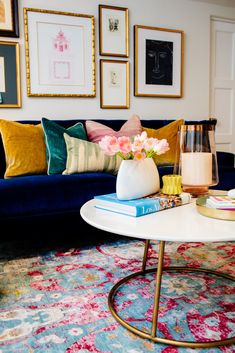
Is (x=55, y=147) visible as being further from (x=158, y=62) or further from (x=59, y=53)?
(x=158, y=62)

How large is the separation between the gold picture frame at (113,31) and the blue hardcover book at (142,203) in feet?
7.21

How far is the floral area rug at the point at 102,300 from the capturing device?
1254mm

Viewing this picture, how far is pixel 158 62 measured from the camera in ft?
11.6

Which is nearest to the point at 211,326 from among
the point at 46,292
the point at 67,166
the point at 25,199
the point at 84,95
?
the point at 46,292

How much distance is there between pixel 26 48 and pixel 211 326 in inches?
103

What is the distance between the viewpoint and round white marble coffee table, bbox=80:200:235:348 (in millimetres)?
1078

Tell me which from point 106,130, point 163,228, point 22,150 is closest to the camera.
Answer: point 163,228

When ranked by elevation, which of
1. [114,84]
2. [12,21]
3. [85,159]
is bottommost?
[85,159]

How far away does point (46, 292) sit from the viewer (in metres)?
1.65

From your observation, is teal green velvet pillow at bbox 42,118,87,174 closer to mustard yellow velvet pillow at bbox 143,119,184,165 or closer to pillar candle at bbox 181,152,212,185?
mustard yellow velvet pillow at bbox 143,119,184,165

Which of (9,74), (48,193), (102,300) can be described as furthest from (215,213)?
(9,74)

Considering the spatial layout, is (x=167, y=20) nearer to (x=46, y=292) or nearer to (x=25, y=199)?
(x=25, y=199)

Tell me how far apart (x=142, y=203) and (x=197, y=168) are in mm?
391

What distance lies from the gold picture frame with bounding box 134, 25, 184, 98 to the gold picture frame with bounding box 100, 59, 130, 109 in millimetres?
107
